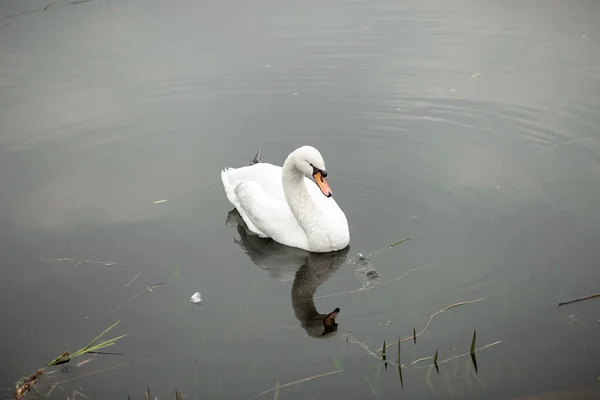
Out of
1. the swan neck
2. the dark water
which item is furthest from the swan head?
the dark water

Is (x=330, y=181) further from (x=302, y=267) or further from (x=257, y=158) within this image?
(x=302, y=267)

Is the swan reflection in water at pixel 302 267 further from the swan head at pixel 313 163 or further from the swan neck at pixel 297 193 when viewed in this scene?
the swan head at pixel 313 163

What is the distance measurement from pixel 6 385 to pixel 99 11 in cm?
1089

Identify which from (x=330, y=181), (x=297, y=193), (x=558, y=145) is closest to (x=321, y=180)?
(x=297, y=193)

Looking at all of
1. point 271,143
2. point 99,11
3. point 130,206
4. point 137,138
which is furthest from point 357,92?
point 99,11

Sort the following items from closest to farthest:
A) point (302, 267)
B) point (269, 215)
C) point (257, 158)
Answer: point (302, 267), point (269, 215), point (257, 158)

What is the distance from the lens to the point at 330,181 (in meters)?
9.55

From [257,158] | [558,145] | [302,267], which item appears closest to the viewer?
[302,267]

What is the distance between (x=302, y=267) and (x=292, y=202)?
805 millimetres

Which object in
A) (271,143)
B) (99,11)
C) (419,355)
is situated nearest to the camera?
(419,355)

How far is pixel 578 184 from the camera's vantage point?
9.09 metres

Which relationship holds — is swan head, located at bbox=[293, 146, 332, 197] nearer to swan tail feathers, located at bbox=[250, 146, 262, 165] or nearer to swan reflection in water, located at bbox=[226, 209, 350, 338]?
swan reflection in water, located at bbox=[226, 209, 350, 338]

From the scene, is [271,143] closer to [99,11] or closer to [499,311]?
[499,311]

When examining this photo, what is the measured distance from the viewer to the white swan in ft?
26.7
